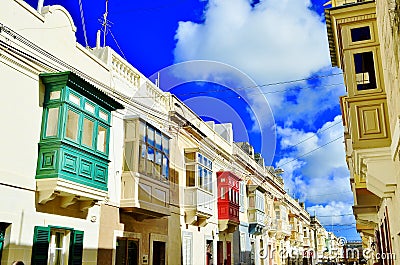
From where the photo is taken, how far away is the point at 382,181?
8.61m

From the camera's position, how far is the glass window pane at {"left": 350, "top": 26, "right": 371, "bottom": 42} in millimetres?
9758

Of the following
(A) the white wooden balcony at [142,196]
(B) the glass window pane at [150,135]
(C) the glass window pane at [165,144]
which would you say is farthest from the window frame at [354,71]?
(C) the glass window pane at [165,144]

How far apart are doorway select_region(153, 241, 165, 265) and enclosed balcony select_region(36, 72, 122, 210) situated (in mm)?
4634

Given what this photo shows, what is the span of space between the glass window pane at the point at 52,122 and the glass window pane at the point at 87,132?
40.7 inches

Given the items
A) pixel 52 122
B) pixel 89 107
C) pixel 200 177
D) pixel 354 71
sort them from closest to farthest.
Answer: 1. pixel 354 71
2. pixel 52 122
3. pixel 89 107
4. pixel 200 177

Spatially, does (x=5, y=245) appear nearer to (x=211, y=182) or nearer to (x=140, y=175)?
(x=140, y=175)

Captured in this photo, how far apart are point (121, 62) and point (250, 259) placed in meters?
16.8

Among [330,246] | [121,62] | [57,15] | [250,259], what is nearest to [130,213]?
[121,62]

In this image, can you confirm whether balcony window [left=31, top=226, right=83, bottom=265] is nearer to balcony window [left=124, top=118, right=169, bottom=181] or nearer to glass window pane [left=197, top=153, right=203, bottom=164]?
balcony window [left=124, top=118, right=169, bottom=181]

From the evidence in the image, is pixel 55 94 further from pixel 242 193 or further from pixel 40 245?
pixel 242 193

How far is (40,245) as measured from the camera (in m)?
9.96

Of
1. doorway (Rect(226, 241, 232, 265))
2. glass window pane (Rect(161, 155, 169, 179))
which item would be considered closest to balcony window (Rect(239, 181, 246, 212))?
doorway (Rect(226, 241, 232, 265))

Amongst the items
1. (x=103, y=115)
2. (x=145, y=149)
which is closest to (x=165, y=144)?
(x=145, y=149)

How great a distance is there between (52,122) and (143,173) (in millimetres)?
4032
